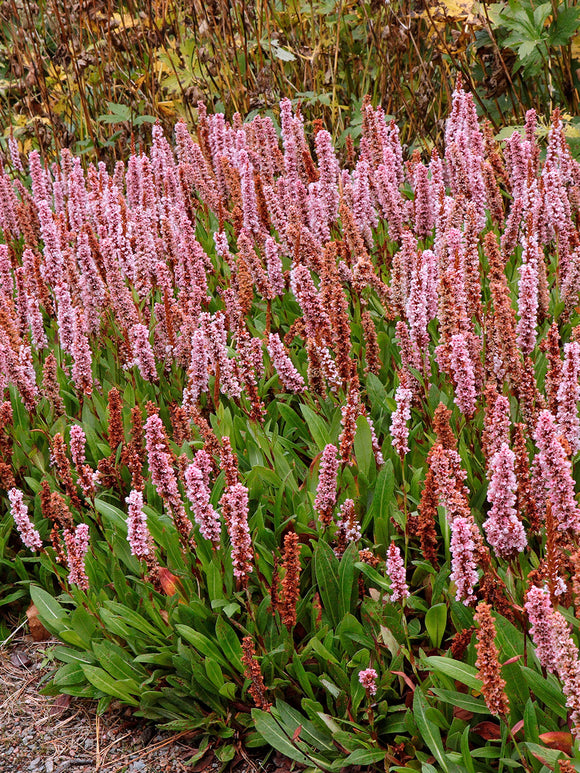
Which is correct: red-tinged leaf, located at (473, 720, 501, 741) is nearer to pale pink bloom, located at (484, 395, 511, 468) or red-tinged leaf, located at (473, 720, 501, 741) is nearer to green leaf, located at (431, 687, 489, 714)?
green leaf, located at (431, 687, 489, 714)

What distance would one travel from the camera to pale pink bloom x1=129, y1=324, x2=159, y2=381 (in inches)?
135

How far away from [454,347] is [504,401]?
1.07 feet

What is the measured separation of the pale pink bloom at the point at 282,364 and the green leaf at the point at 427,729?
1.38 m

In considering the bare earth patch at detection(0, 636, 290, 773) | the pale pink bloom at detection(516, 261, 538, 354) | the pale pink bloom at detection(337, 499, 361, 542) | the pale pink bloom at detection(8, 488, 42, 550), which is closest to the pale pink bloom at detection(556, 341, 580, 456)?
the pale pink bloom at detection(516, 261, 538, 354)

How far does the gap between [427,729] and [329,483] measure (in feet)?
2.45

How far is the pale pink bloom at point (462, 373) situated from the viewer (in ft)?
8.62

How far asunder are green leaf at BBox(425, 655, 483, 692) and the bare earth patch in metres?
0.60

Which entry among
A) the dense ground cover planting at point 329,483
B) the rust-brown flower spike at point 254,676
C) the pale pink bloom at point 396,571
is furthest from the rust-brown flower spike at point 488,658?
the rust-brown flower spike at point 254,676

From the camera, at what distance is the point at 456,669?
7.48 feet

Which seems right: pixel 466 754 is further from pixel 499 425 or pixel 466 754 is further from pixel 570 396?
pixel 570 396

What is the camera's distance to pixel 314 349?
3289 millimetres

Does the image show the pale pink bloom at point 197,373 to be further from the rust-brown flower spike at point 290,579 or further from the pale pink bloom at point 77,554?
the rust-brown flower spike at point 290,579

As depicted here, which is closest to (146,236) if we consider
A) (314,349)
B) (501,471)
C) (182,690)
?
(314,349)

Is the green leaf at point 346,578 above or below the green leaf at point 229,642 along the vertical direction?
above
